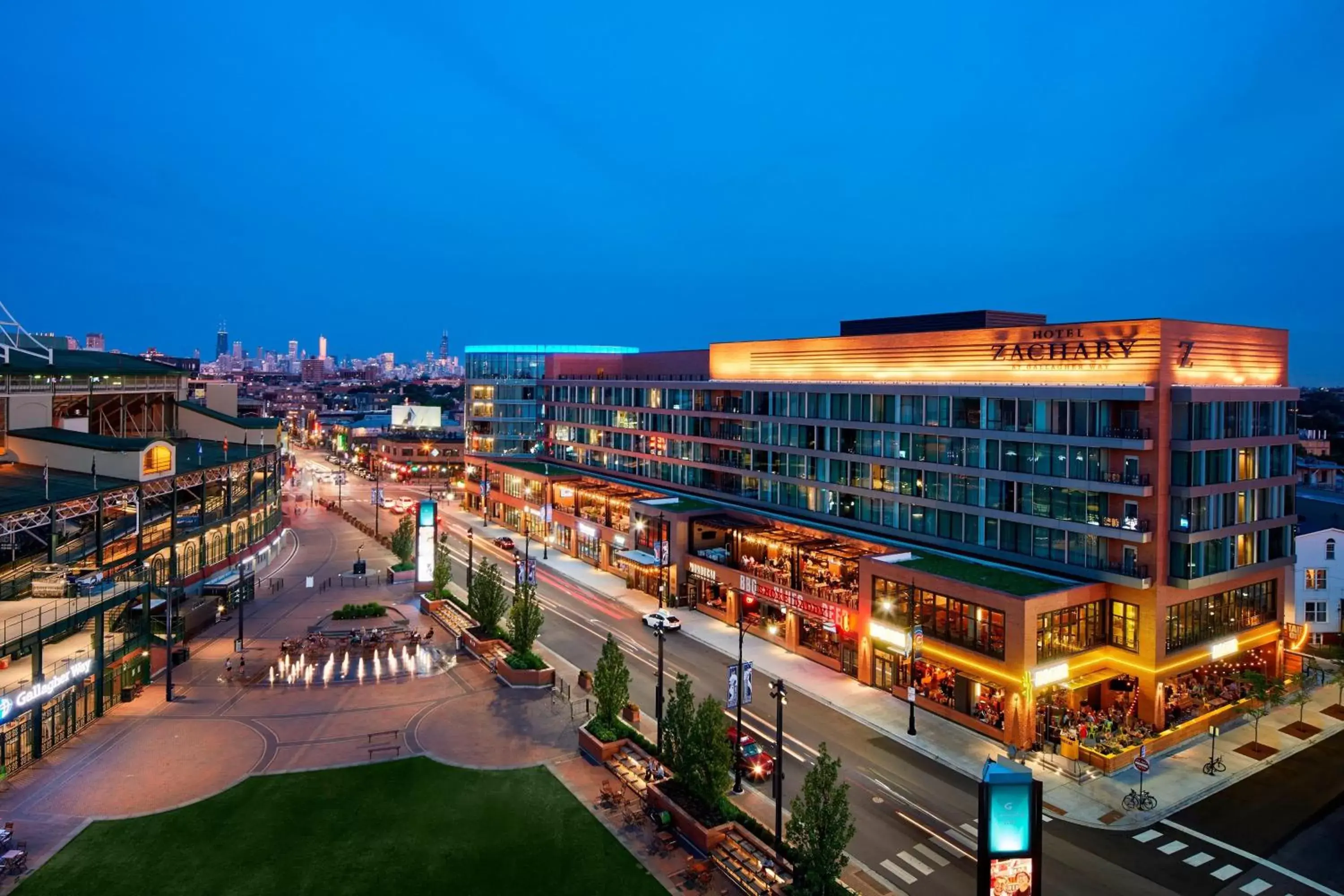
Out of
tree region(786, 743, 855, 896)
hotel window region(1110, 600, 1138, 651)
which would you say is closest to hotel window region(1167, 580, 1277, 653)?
hotel window region(1110, 600, 1138, 651)

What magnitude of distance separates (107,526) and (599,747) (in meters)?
42.7

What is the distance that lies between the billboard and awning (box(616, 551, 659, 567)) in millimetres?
116466

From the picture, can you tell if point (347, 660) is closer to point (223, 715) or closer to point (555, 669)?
point (223, 715)

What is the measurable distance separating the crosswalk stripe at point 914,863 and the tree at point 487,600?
103 feet

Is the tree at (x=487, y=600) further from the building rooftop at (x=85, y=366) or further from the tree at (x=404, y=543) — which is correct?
the building rooftop at (x=85, y=366)

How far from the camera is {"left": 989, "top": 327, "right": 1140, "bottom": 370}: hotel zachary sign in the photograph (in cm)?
4350

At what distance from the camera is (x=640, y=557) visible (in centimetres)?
7012

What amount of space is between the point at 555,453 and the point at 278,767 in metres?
73.9

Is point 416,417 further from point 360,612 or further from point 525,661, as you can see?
point 525,661

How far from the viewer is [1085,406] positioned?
43312mm

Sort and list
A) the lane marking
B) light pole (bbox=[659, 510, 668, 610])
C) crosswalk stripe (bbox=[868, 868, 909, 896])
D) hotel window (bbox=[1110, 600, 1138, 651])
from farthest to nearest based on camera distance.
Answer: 1. light pole (bbox=[659, 510, 668, 610])
2. hotel window (bbox=[1110, 600, 1138, 651])
3. the lane marking
4. crosswalk stripe (bbox=[868, 868, 909, 896])

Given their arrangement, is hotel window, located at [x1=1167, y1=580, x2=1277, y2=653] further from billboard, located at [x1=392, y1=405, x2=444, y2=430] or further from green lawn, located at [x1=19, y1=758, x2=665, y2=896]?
billboard, located at [x1=392, y1=405, x2=444, y2=430]

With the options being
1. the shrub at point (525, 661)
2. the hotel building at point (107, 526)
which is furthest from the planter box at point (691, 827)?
the hotel building at point (107, 526)

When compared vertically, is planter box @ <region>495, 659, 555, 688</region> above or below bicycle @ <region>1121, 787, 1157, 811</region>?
above
